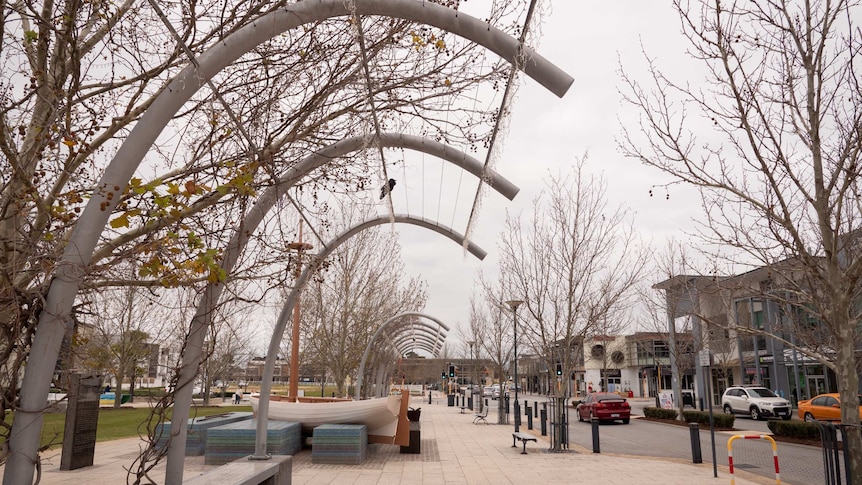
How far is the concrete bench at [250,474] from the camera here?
5.07 meters

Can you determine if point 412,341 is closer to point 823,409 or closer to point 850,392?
point 823,409

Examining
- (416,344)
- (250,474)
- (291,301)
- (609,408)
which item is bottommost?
(609,408)

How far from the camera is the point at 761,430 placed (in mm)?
20938

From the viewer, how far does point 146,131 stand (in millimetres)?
3463

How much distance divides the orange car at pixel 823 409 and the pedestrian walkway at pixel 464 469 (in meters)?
13.0

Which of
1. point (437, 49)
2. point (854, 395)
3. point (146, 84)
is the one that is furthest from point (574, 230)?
point (146, 84)

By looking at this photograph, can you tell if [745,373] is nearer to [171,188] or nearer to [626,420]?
[626,420]

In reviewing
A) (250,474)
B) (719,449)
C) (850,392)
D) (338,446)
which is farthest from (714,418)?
(250,474)

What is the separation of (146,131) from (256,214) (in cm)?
238

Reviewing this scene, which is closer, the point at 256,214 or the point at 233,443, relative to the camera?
the point at 256,214

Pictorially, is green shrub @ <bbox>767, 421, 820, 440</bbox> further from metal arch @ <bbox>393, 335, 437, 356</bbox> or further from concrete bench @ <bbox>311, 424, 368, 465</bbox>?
metal arch @ <bbox>393, 335, 437, 356</bbox>

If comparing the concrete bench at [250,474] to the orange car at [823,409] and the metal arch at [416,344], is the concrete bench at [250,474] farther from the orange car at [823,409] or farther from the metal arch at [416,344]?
the metal arch at [416,344]

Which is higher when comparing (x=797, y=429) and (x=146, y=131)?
(x=146, y=131)

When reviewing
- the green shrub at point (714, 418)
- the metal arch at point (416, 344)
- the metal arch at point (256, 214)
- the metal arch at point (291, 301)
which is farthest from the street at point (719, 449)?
the metal arch at point (416, 344)
